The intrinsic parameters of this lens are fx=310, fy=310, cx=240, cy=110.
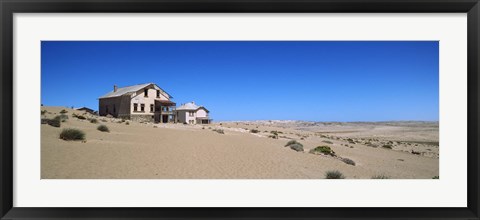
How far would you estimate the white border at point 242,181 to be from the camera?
4262mm

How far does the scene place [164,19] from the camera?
457cm

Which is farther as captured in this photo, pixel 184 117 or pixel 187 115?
pixel 187 115

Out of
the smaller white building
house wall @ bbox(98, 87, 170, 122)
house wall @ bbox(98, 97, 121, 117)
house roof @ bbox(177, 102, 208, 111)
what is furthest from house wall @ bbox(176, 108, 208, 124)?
house wall @ bbox(98, 97, 121, 117)

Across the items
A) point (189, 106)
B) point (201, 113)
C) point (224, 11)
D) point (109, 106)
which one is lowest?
point (201, 113)

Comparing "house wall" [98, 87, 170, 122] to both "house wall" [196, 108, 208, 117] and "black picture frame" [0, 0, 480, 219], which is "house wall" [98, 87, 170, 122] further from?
"black picture frame" [0, 0, 480, 219]

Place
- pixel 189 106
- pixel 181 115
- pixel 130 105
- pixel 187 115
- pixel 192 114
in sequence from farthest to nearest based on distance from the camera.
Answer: pixel 189 106
pixel 192 114
pixel 187 115
pixel 181 115
pixel 130 105

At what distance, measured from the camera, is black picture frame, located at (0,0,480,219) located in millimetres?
4004

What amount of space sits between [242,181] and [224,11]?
2430mm

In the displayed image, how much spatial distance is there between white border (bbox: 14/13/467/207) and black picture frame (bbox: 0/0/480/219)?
14cm

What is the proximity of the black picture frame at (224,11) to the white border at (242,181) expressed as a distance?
142mm

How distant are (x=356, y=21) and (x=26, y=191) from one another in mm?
5265

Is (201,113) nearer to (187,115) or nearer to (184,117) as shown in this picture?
(187,115)

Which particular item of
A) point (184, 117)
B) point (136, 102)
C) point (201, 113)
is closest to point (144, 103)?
point (136, 102)

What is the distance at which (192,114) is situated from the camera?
82.2ft
